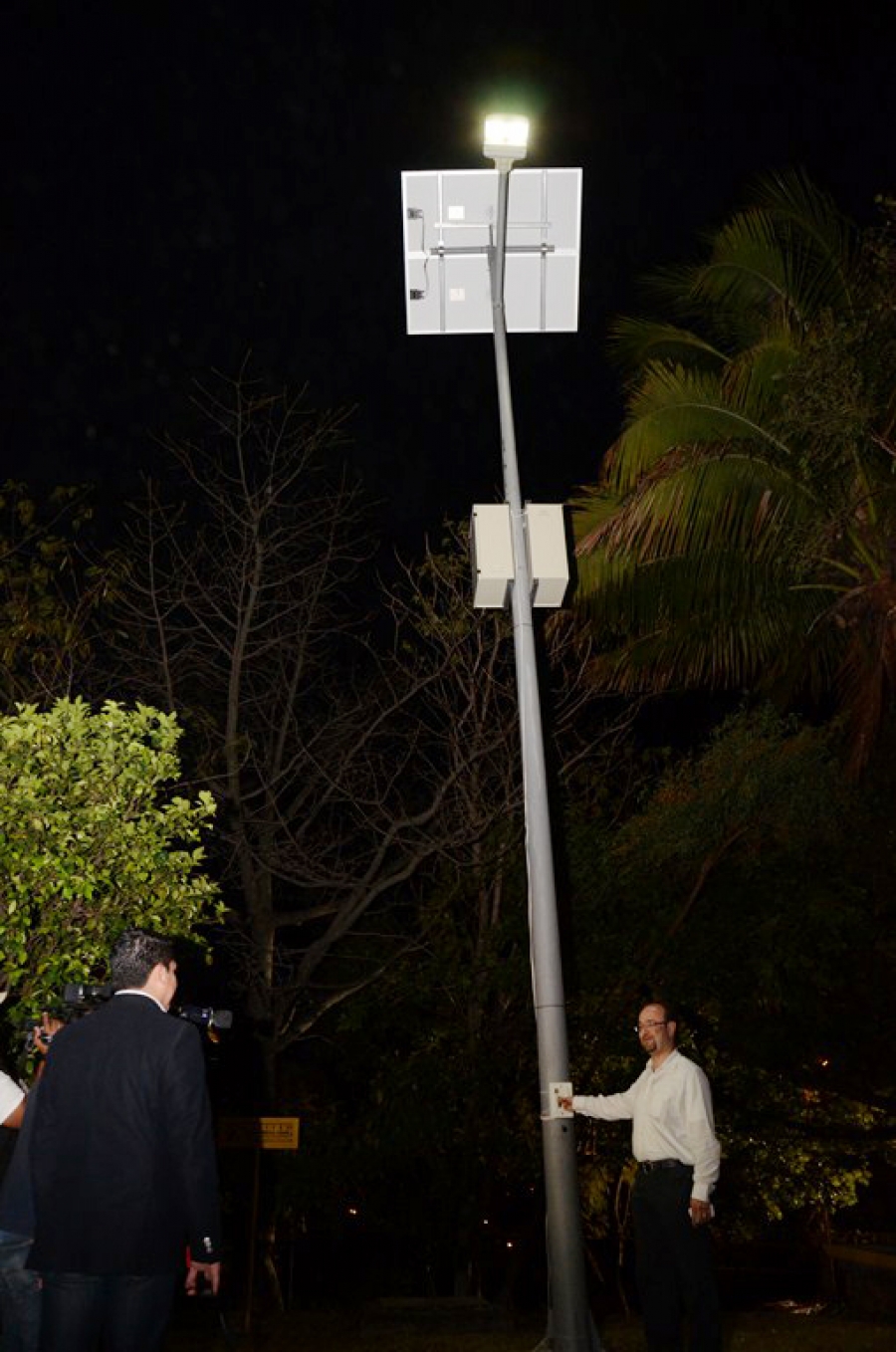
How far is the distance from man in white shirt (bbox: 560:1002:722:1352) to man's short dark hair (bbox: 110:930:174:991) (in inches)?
107

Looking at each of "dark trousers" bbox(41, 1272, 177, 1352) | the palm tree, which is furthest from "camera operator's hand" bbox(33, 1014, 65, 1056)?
the palm tree

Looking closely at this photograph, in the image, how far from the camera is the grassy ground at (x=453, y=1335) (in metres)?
9.55

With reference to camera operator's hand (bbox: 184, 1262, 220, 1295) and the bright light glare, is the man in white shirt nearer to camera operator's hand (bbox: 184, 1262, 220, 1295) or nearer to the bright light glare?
camera operator's hand (bbox: 184, 1262, 220, 1295)

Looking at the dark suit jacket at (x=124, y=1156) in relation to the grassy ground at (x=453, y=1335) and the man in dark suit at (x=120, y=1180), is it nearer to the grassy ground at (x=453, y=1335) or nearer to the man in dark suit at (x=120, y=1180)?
the man in dark suit at (x=120, y=1180)

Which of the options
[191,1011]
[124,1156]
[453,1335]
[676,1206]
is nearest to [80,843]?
[191,1011]

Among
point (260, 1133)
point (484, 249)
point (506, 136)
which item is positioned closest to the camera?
point (506, 136)

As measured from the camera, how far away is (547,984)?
255 inches

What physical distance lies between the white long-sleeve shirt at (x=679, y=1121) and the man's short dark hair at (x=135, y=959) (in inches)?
110

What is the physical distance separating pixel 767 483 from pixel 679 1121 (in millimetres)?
6732

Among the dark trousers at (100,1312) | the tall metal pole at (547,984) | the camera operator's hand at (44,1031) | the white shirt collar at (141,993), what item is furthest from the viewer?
the tall metal pole at (547,984)

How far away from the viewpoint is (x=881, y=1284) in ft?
58.9

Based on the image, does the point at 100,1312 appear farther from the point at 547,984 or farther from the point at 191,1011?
the point at 547,984

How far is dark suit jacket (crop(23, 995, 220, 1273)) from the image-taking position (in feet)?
12.3

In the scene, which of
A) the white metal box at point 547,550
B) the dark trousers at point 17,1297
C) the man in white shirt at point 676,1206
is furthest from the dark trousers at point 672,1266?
the white metal box at point 547,550
